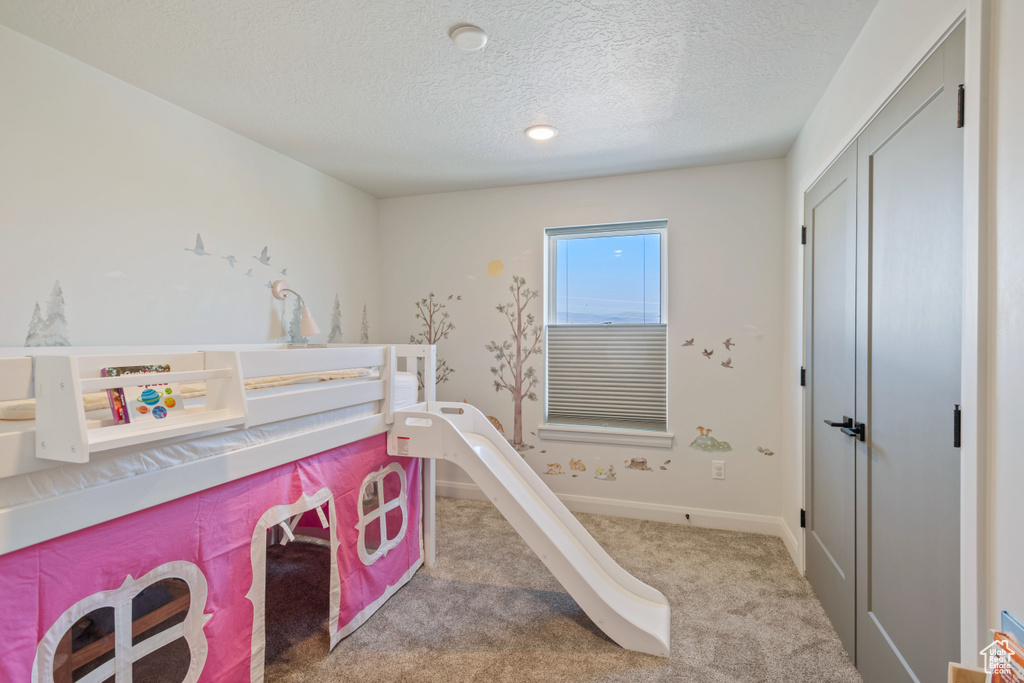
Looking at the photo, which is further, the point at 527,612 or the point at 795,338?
the point at 795,338

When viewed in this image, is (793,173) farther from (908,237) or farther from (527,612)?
(527,612)

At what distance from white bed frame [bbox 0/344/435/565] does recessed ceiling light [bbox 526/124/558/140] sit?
135 cm

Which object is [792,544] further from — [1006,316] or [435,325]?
[435,325]

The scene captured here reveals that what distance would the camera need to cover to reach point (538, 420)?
3.40 m

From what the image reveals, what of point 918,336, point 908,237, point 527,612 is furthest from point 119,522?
point 908,237

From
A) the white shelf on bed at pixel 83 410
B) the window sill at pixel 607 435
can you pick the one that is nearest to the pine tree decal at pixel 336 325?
the window sill at pixel 607 435

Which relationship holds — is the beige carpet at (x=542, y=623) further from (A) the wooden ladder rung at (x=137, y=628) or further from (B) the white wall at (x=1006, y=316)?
(B) the white wall at (x=1006, y=316)

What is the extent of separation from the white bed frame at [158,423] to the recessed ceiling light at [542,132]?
53.3 inches

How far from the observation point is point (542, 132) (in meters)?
2.53

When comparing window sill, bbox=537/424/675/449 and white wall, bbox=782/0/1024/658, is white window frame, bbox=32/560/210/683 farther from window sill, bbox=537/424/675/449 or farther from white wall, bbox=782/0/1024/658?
window sill, bbox=537/424/675/449

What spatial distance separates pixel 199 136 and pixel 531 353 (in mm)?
2266

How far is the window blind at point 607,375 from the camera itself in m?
3.22

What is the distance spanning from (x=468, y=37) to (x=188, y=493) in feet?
5.68

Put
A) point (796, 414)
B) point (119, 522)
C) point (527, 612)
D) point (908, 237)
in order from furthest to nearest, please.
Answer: point (796, 414), point (527, 612), point (908, 237), point (119, 522)
